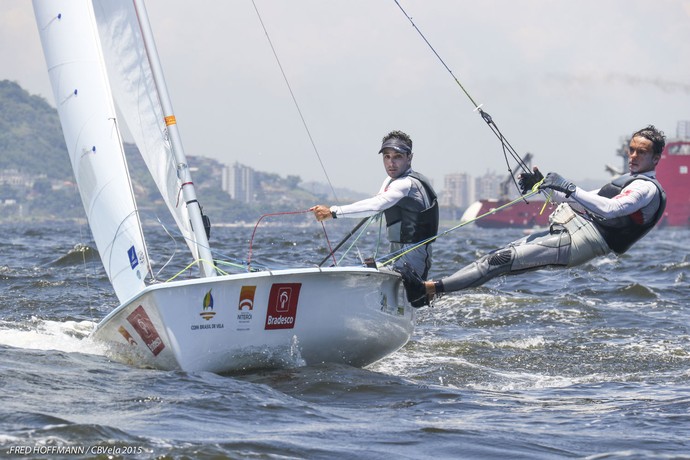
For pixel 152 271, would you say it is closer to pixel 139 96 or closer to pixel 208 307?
pixel 208 307

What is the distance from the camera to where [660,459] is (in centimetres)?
536

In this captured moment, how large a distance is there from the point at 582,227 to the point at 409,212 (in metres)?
1.29

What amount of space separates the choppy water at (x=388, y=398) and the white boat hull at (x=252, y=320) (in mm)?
129

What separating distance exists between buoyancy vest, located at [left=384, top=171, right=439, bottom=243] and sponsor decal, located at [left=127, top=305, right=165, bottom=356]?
→ 2103 mm

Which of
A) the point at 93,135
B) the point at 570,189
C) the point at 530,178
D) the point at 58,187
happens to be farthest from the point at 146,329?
the point at 58,187

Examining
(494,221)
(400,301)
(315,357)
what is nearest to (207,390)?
(315,357)

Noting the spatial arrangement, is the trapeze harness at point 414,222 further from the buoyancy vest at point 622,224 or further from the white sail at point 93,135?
the white sail at point 93,135

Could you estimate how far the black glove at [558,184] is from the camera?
25.0 feet

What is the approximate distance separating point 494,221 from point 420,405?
283 ft

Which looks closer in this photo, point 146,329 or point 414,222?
point 146,329

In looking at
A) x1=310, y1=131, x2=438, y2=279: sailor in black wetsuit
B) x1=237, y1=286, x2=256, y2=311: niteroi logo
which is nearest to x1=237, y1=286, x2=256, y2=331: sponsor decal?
x1=237, y1=286, x2=256, y2=311: niteroi logo

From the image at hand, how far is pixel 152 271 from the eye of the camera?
7941 millimetres

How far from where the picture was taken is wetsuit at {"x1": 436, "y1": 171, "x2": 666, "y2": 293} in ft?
25.7

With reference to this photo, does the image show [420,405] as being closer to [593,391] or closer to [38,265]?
[593,391]
